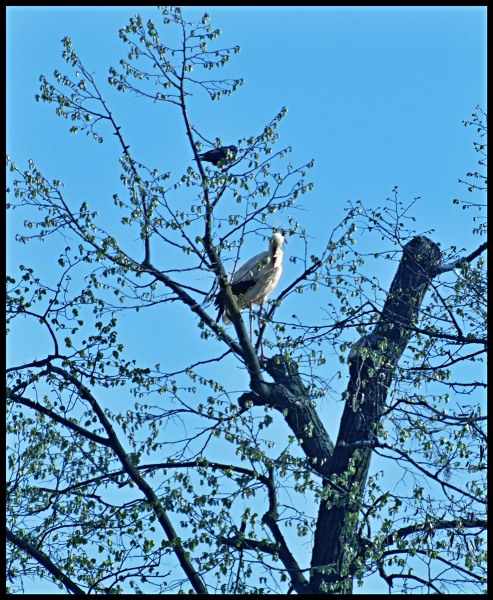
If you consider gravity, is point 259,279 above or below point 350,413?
above

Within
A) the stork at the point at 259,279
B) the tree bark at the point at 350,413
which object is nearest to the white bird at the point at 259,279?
the stork at the point at 259,279

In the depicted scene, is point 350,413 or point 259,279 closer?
point 350,413

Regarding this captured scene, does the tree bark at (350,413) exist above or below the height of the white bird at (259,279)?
below

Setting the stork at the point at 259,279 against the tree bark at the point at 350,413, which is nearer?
the tree bark at the point at 350,413

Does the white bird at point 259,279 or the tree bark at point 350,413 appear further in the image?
the white bird at point 259,279

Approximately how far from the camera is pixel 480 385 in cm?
748

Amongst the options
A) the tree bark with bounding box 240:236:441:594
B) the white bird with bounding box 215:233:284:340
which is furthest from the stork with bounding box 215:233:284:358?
the tree bark with bounding box 240:236:441:594

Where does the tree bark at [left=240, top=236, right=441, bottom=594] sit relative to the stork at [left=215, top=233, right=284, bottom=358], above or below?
below

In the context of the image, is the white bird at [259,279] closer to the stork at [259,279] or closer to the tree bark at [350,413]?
the stork at [259,279]

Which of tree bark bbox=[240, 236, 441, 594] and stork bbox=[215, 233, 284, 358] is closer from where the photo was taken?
tree bark bbox=[240, 236, 441, 594]

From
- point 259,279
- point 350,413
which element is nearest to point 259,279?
point 259,279

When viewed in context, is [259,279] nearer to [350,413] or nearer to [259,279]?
[259,279]

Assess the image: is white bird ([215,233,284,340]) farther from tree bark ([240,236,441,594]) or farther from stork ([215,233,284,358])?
tree bark ([240,236,441,594])

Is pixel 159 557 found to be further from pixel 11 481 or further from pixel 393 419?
pixel 393 419
